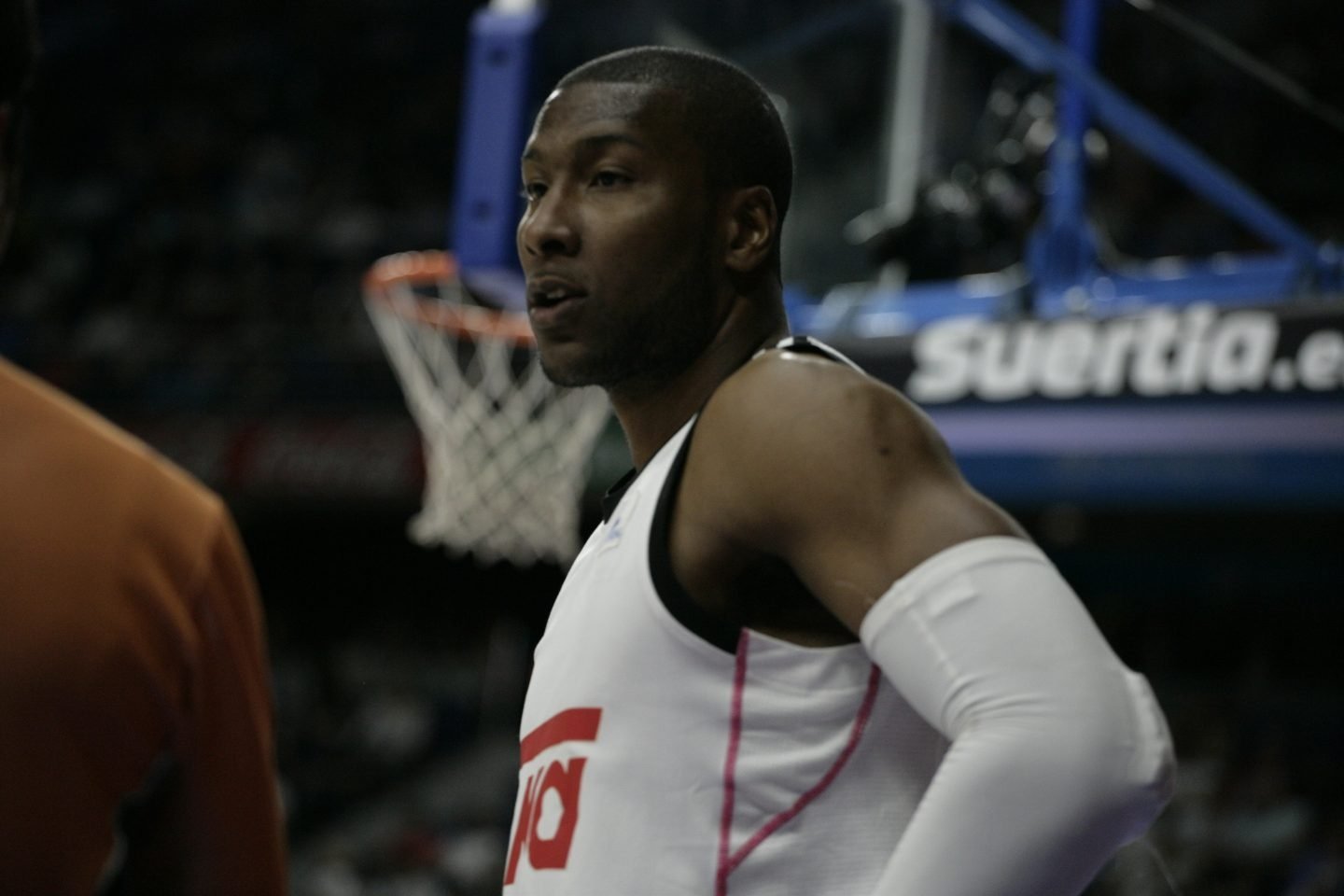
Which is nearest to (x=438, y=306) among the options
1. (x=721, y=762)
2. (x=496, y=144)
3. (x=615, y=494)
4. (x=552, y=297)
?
(x=496, y=144)

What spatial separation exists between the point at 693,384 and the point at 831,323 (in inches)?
121

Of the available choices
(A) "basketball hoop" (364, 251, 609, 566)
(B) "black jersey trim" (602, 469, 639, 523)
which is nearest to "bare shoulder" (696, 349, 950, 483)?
(B) "black jersey trim" (602, 469, 639, 523)

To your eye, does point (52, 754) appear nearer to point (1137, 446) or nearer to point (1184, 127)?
point (1137, 446)

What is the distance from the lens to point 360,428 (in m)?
9.59

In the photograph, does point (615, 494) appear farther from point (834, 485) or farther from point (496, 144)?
point (496, 144)

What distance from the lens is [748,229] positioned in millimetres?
1674

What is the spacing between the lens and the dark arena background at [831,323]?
4.35m

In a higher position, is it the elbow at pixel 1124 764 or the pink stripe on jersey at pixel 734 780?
the elbow at pixel 1124 764

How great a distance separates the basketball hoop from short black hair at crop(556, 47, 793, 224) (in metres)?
3.12

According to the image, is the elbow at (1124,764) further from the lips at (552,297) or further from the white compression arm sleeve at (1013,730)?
the lips at (552,297)

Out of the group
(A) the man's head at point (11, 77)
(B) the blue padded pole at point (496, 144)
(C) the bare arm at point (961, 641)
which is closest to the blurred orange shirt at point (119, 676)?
(A) the man's head at point (11, 77)

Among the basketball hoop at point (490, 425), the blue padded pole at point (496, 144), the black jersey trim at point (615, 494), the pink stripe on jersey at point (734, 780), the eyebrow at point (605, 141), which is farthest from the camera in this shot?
the basketball hoop at point (490, 425)

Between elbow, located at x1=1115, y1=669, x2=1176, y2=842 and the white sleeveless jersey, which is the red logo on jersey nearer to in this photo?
the white sleeveless jersey

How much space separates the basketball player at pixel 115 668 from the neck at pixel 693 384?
63 cm
